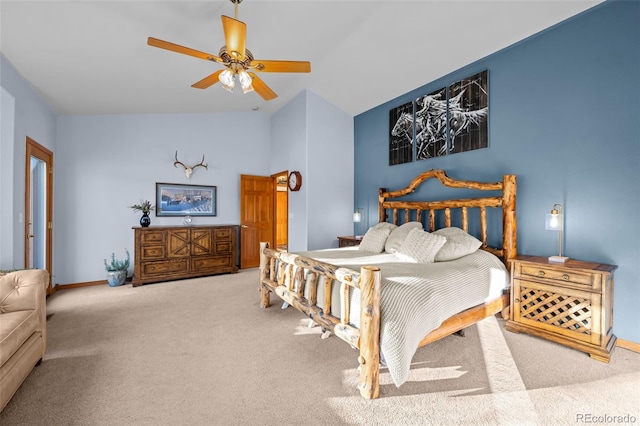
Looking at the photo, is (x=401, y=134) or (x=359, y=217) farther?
(x=359, y=217)

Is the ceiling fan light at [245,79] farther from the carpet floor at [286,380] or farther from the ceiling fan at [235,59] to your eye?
the carpet floor at [286,380]

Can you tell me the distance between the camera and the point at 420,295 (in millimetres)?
2047

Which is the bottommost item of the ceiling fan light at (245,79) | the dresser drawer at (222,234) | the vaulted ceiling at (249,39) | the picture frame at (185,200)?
the dresser drawer at (222,234)

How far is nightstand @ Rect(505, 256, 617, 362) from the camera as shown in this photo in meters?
2.36

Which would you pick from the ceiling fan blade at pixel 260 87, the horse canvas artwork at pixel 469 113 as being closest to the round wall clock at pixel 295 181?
the ceiling fan blade at pixel 260 87

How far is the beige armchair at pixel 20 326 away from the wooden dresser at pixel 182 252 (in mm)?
2538

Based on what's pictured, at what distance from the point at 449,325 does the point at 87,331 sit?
353 cm

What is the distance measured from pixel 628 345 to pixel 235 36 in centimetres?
435

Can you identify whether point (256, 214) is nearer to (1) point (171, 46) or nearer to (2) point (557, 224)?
(1) point (171, 46)

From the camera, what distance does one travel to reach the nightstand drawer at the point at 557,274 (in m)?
2.42

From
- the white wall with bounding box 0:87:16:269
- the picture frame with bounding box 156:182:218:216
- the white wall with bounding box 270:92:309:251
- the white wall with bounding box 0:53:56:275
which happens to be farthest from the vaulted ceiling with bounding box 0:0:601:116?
the picture frame with bounding box 156:182:218:216

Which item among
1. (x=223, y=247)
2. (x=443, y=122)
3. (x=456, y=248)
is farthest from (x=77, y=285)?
(x=443, y=122)

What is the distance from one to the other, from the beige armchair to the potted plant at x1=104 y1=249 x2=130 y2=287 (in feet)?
8.61

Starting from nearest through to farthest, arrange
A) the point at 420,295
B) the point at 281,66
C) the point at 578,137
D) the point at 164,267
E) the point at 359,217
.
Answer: the point at 420,295 → the point at 281,66 → the point at 578,137 → the point at 164,267 → the point at 359,217
